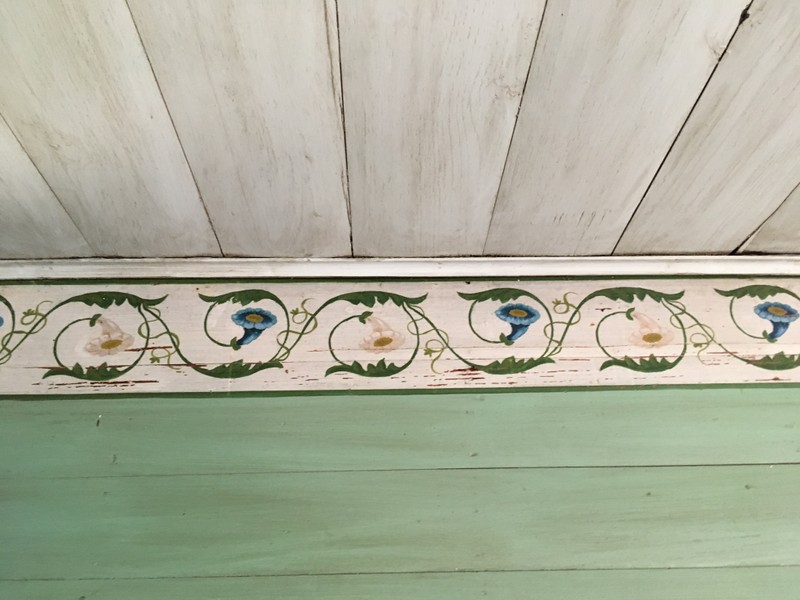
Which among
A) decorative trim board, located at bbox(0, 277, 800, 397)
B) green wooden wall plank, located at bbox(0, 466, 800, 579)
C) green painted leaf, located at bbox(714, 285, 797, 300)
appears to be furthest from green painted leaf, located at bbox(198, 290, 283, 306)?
green painted leaf, located at bbox(714, 285, 797, 300)

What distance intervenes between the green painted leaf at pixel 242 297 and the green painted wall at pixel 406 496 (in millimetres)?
168

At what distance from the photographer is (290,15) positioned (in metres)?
0.68

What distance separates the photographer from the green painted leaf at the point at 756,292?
1.02 m

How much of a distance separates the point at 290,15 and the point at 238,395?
1.71 ft

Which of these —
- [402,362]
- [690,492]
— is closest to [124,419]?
[402,362]

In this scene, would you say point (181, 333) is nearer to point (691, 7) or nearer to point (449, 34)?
point (449, 34)

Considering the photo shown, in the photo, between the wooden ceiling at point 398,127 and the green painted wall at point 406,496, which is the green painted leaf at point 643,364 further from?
the wooden ceiling at point 398,127

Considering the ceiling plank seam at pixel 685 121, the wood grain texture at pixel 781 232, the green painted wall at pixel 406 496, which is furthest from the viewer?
the wood grain texture at pixel 781 232

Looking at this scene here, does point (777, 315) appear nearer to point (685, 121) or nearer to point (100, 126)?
point (685, 121)

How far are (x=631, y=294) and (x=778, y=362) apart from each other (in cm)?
24

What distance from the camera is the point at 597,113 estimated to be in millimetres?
787

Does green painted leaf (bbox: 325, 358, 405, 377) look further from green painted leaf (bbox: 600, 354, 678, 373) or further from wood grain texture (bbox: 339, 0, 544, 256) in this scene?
green painted leaf (bbox: 600, 354, 678, 373)

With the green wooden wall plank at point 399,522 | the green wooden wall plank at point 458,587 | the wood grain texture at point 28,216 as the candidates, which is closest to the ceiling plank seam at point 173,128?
the wood grain texture at point 28,216

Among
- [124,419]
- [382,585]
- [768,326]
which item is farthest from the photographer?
[768,326]
